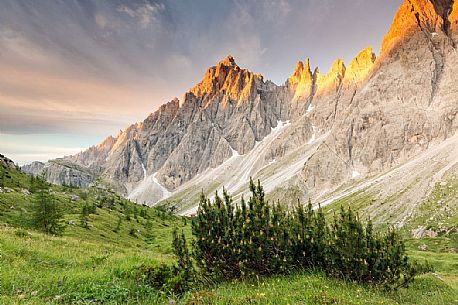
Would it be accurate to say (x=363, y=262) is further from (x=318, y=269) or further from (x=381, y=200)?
(x=381, y=200)

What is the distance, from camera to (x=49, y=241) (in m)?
18.2

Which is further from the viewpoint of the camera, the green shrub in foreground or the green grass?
the green shrub in foreground

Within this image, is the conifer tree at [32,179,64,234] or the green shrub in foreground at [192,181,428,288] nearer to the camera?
the green shrub in foreground at [192,181,428,288]

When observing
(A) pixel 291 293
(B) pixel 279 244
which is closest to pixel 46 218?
(B) pixel 279 244

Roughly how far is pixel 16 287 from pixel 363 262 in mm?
13827

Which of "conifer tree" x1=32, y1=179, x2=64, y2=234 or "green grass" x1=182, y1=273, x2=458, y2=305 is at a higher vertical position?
"conifer tree" x1=32, y1=179, x2=64, y2=234

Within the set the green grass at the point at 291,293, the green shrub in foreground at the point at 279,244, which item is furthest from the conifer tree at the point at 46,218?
the green grass at the point at 291,293

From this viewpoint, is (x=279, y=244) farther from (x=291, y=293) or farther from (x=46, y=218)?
(x=46, y=218)

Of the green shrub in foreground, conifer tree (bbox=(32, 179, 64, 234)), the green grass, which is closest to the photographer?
the green grass

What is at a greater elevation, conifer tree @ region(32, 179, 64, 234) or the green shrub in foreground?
conifer tree @ region(32, 179, 64, 234)

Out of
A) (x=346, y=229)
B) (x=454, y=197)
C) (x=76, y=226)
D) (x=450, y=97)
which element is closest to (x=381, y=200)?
(x=454, y=197)

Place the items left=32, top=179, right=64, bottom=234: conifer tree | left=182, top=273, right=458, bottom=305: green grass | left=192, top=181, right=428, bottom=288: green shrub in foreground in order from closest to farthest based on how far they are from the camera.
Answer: left=182, top=273, right=458, bottom=305: green grass
left=192, top=181, right=428, bottom=288: green shrub in foreground
left=32, top=179, right=64, bottom=234: conifer tree


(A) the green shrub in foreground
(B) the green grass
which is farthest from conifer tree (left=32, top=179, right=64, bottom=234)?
(B) the green grass

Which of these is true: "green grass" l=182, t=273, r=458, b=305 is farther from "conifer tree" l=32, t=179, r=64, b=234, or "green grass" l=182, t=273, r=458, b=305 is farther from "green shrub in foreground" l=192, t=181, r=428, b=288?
"conifer tree" l=32, t=179, r=64, b=234
